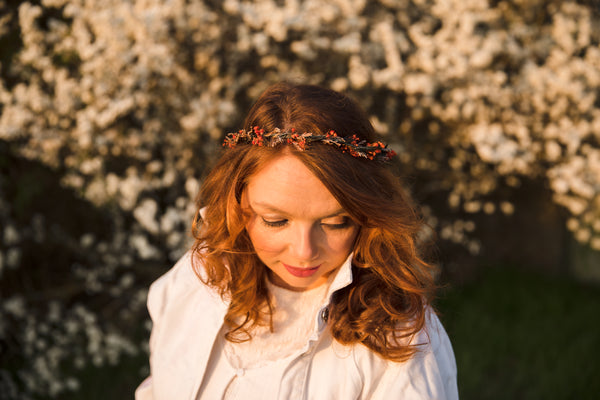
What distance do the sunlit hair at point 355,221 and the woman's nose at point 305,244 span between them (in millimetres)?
124

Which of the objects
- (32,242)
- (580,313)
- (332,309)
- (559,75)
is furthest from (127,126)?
(580,313)

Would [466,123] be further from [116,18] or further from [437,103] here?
[116,18]

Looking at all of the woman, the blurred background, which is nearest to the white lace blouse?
the woman

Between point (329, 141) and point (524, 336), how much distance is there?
3103 mm

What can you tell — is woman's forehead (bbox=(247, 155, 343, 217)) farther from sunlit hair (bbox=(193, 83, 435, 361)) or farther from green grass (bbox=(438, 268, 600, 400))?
green grass (bbox=(438, 268, 600, 400))

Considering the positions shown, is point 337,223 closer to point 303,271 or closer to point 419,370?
point 303,271

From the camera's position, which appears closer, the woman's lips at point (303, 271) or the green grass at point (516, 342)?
the woman's lips at point (303, 271)

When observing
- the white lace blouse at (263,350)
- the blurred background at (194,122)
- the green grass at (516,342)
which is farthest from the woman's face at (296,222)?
the green grass at (516,342)

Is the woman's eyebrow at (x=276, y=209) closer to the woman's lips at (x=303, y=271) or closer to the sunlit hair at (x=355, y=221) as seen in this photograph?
the sunlit hair at (x=355, y=221)

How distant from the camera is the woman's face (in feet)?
4.49

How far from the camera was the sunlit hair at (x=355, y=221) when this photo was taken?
1399 mm

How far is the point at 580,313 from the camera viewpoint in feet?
13.1

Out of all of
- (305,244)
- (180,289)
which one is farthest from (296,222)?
(180,289)

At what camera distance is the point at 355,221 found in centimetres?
147
